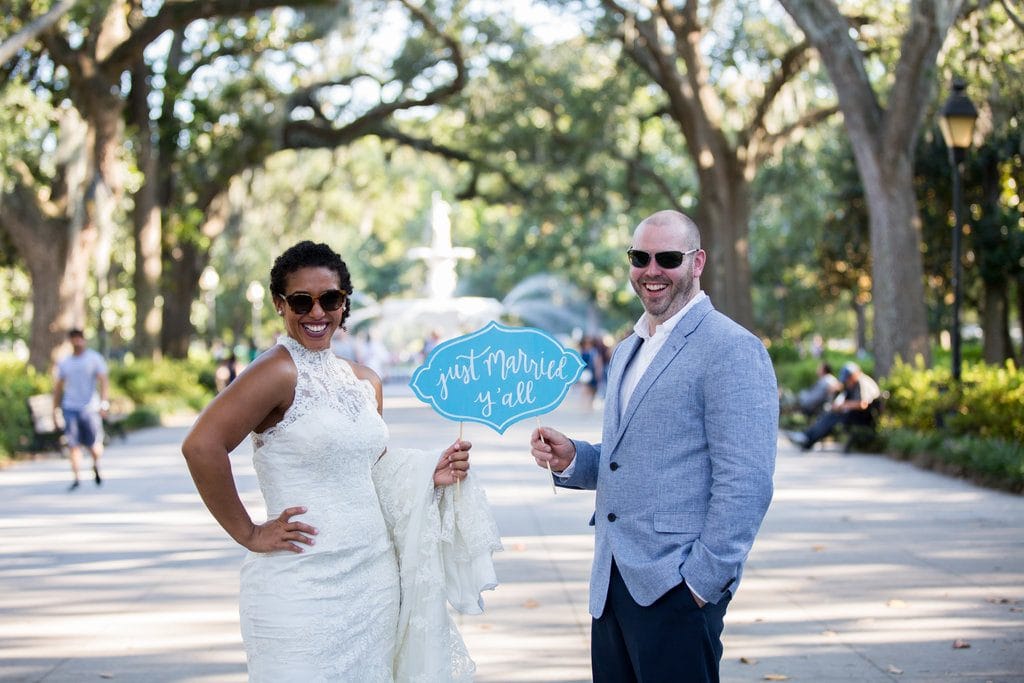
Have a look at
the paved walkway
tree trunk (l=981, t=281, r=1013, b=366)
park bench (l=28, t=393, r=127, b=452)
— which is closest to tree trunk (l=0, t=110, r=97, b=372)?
park bench (l=28, t=393, r=127, b=452)

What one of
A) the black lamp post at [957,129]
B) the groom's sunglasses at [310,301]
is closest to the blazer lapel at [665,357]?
the groom's sunglasses at [310,301]

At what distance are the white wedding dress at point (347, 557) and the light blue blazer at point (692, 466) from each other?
649mm

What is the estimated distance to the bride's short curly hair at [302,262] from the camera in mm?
4343

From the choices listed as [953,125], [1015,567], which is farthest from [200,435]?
[953,125]

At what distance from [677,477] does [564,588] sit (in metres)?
5.17

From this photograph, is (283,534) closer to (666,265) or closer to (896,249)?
(666,265)

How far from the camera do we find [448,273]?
151 ft

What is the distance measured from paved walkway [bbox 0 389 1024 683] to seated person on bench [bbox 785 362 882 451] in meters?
3.58

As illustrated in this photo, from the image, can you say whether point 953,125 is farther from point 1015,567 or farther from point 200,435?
point 200,435

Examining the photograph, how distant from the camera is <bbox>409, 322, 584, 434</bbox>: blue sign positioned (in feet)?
15.3

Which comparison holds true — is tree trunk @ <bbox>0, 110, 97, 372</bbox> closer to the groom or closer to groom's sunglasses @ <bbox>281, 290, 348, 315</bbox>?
groom's sunglasses @ <bbox>281, 290, 348, 315</bbox>

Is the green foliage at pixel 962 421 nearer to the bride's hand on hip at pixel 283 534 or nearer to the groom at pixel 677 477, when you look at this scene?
the groom at pixel 677 477

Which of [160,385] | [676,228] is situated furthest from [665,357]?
[160,385]

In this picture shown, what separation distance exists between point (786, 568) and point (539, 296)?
2186 inches
